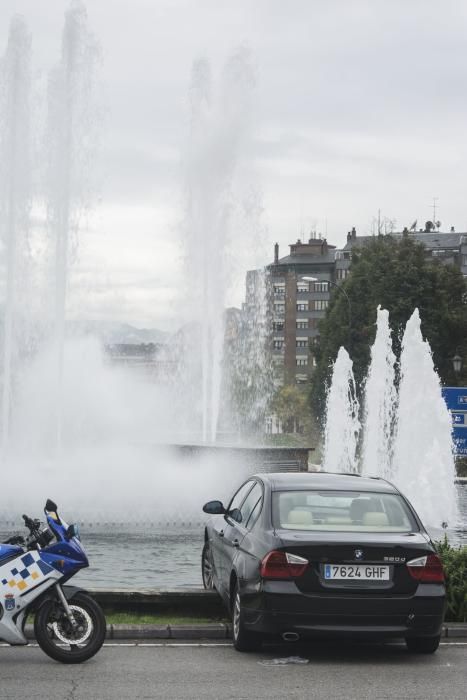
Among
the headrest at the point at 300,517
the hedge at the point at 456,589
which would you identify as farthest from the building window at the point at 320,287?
the headrest at the point at 300,517

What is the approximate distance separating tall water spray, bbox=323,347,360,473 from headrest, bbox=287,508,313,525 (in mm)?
36153

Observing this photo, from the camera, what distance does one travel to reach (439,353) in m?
63.7

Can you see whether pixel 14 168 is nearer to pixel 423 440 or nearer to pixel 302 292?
pixel 423 440

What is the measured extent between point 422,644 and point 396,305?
55947 millimetres

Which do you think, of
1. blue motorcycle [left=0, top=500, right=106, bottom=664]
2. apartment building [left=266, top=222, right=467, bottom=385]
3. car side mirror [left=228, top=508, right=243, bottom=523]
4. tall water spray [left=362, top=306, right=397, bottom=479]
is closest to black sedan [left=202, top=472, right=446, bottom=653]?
car side mirror [left=228, top=508, right=243, bottom=523]

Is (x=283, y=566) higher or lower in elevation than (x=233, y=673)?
higher

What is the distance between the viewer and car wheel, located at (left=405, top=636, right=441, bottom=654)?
9945mm

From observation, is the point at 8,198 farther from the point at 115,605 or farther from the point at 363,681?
the point at 363,681

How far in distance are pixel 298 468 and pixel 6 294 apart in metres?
8.74

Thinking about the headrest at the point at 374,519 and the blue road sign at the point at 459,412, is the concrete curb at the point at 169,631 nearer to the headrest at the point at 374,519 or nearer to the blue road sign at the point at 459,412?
the headrest at the point at 374,519

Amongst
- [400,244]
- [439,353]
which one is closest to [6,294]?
[439,353]

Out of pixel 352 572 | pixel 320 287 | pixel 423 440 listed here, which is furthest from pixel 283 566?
pixel 320 287

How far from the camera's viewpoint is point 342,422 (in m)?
53.9

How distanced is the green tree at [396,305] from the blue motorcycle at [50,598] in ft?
171
